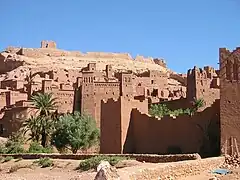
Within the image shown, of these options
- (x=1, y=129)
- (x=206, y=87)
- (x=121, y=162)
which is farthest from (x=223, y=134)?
(x=1, y=129)

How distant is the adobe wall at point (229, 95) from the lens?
21.5 meters

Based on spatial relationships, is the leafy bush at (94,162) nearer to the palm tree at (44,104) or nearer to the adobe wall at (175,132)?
the adobe wall at (175,132)

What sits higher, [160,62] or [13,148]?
[160,62]

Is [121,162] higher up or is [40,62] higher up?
[40,62]

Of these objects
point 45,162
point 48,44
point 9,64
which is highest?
point 48,44

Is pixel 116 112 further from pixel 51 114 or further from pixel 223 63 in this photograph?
pixel 51 114

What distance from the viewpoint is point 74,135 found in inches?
1298

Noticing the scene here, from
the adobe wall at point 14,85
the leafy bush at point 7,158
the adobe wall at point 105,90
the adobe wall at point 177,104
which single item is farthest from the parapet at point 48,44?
the leafy bush at point 7,158

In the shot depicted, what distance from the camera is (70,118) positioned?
34.9 meters

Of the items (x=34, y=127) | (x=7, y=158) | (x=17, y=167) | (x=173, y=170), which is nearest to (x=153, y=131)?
(x=17, y=167)

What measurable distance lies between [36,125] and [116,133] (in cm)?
1144

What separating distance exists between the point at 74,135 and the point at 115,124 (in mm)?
6923

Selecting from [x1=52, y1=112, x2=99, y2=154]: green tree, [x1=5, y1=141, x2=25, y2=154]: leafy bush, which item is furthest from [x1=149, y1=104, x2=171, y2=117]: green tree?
[x1=5, y1=141, x2=25, y2=154]: leafy bush

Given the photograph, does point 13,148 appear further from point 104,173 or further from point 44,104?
point 104,173
